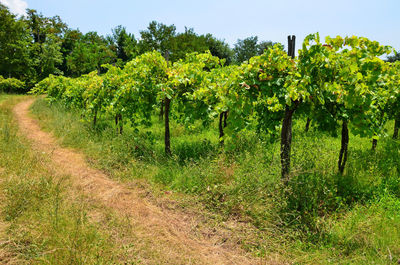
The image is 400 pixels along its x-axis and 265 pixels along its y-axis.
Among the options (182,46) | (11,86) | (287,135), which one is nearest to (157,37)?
(182,46)

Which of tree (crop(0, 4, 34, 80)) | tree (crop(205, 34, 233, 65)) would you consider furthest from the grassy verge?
tree (crop(205, 34, 233, 65))

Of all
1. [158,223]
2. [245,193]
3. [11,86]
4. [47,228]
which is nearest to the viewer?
[47,228]

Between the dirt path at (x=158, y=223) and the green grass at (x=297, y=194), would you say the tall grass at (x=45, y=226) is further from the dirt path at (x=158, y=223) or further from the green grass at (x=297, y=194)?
the green grass at (x=297, y=194)

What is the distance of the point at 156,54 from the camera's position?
5.73m

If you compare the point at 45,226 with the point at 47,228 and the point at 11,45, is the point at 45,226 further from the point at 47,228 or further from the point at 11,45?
the point at 11,45

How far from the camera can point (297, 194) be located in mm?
3529

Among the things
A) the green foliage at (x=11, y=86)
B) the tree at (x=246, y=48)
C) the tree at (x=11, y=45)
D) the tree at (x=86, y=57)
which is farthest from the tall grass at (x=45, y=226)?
the tree at (x=246, y=48)

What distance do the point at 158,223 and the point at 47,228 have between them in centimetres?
132

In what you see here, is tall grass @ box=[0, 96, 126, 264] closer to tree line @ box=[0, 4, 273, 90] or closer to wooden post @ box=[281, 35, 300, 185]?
wooden post @ box=[281, 35, 300, 185]

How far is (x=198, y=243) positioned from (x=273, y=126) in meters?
2.30

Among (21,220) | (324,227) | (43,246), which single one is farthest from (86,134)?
(324,227)

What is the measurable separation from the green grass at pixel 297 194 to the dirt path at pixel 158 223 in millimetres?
298

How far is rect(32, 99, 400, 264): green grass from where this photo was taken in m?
2.79

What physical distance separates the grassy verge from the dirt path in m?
0.35
